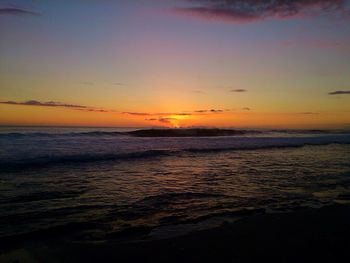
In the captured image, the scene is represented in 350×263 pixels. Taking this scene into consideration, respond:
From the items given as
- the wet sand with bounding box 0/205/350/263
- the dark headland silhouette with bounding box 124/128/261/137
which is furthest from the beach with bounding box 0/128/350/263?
the dark headland silhouette with bounding box 124/128/261/137

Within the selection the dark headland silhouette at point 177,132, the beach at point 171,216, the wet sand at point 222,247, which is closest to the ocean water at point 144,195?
the beach at point 171,216

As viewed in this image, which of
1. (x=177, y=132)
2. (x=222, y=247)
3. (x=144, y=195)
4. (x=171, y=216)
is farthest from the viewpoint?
(x=177, y=132)

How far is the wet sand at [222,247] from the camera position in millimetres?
5438

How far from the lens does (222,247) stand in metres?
5.90

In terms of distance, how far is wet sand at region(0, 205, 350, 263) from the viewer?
5.44m

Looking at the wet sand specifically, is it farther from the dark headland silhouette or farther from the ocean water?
the dark headland silhouette

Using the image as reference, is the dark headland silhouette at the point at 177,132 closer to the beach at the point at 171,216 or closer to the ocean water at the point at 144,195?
the ocean water at the point at 144,195

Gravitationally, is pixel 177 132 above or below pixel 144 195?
above

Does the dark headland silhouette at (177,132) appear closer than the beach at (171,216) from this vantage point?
No

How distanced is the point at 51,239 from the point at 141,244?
183 centimetres

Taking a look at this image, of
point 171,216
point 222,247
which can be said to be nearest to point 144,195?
point 171,216

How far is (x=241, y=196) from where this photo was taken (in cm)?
1017

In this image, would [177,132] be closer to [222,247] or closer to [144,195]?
[144,195]

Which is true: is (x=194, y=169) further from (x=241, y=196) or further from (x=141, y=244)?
(x=141, y=244)
